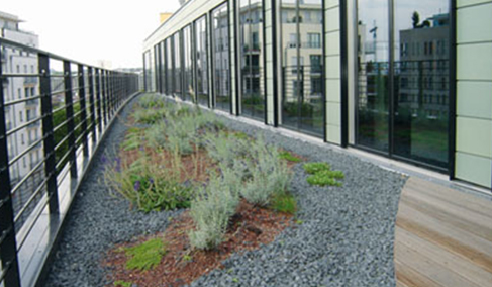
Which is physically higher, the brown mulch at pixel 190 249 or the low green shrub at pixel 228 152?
the low green shrub at pixel 228 152

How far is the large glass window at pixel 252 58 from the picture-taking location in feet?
35.9

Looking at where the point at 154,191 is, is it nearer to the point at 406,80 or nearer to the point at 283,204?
the point at 283,204

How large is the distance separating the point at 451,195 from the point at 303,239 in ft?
5.80

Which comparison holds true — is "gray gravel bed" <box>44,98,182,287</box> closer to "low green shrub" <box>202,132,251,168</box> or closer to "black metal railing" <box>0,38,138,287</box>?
"black metal railing" <box>0,38,138,287</box>

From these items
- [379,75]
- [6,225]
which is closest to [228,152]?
[379,75]

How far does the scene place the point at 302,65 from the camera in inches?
342

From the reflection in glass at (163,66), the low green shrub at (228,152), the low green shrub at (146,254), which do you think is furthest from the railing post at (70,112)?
the reflection in glass at (163,66)

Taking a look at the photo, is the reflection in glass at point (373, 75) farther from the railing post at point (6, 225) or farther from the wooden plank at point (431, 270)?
the railing post at point (6, 225)

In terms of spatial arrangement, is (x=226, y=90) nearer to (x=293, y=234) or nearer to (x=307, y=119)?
(x=307, y=119)

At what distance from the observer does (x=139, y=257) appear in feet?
10.4

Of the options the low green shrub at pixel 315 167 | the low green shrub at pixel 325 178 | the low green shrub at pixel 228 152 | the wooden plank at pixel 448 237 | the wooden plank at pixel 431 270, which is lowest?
the wooden plank at pixel 431 270

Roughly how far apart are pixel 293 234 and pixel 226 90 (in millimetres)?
10901

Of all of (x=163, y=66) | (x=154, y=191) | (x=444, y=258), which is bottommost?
(x=444, y=258)

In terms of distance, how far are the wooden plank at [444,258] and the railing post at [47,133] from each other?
8.32ft
